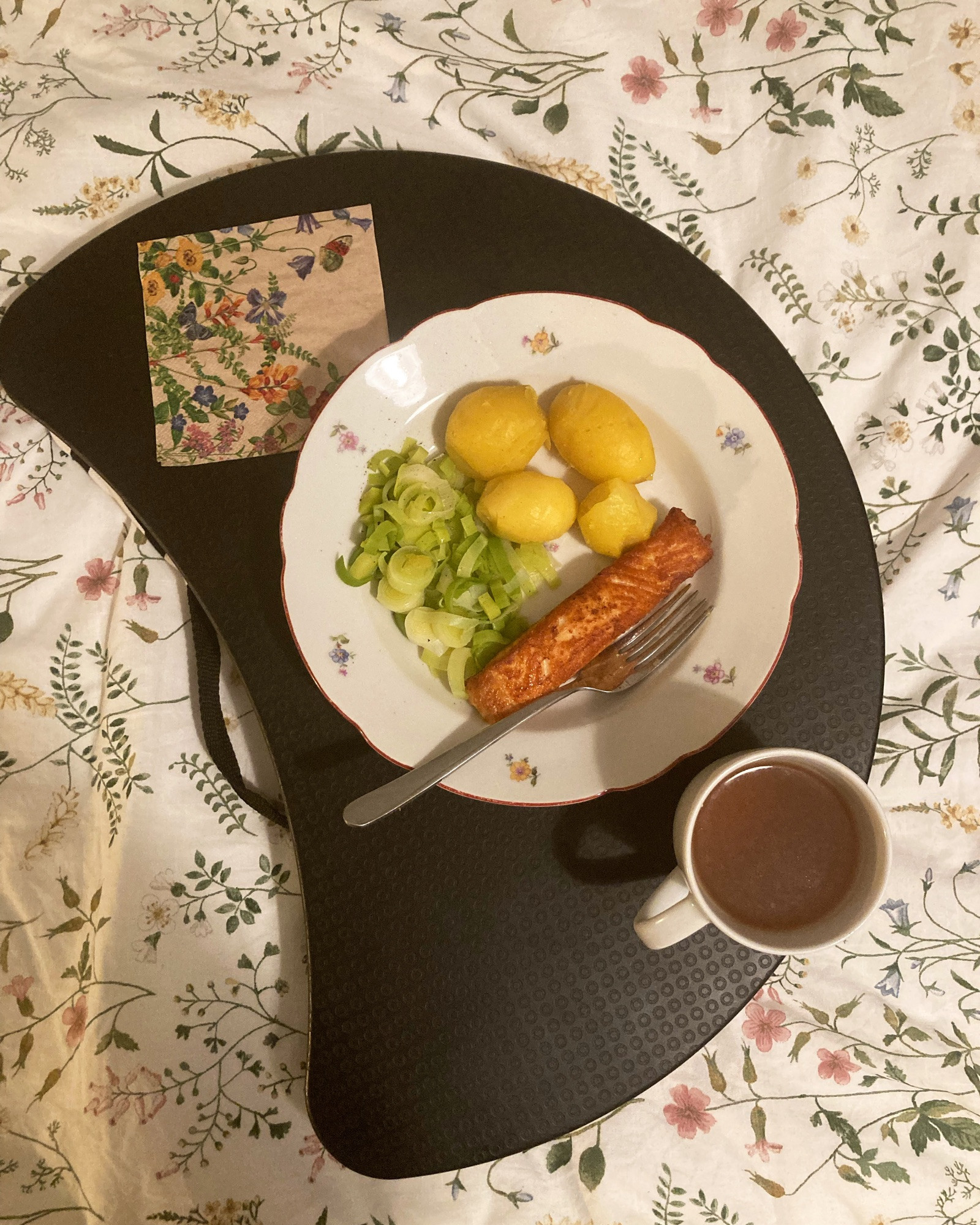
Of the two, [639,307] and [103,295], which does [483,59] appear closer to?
[639,307]

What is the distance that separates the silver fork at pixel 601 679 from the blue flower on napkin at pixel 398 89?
116cm

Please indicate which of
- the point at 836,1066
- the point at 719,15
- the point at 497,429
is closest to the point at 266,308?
the point at 497,429

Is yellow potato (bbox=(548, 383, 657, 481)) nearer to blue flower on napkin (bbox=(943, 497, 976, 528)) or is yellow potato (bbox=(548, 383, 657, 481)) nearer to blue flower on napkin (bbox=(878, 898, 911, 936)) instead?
blue flower on napkin (bbox=(943, 497, 976, 528))

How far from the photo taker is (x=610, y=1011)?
4.25 ft

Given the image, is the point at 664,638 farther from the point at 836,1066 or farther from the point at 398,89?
the point at 398,89

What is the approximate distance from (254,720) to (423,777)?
17.7 inches

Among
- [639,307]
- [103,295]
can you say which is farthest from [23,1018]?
[639,307]

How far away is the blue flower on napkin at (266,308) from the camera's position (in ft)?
4.79

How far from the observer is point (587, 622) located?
1.31 metres

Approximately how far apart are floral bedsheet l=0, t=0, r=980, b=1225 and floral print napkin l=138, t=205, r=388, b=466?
0.18 m

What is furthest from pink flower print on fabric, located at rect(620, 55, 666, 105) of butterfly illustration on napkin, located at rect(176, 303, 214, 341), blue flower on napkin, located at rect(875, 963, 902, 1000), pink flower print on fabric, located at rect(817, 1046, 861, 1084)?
pink flower print on fabric, located at rect(817, 1046, 861, 1084)

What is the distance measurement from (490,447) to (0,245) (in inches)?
44.5

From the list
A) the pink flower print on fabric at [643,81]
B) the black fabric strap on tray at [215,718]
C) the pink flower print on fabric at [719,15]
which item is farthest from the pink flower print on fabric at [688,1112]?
the pink flower print on fabric at [719,15]

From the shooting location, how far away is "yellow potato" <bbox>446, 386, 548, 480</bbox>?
1.30 meters
